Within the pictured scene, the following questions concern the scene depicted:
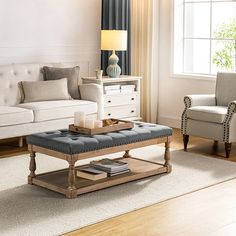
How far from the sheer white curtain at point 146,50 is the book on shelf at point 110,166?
2.90 m

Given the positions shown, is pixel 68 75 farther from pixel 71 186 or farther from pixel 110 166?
pixel 71 186

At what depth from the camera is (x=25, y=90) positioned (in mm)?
6449

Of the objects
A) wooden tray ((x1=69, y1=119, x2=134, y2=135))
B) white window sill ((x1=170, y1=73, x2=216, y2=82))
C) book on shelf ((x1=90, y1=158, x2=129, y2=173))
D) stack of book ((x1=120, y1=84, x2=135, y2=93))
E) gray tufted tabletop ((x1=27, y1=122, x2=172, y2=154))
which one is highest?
white window sill ((x1=170, y1=73, x2=216, y2=82))

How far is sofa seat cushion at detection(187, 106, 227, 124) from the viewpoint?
582 cm

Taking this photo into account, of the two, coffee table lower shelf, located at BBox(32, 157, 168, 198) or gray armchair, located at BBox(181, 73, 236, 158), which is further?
gray armchair, located at BBox(181, 73, 236, 158)

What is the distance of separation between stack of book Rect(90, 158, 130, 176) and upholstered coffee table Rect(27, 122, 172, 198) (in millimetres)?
61

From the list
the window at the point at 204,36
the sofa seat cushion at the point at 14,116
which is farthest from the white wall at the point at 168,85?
the sofa seat cushion at the point at 14,116

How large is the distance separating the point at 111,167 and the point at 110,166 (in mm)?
22

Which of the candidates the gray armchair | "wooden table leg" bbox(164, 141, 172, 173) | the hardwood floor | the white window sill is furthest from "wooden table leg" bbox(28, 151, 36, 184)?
the white window sill

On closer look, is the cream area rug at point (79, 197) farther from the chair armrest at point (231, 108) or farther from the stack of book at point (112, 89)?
the stack of book at point (112, 89)

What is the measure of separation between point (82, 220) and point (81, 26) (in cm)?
400

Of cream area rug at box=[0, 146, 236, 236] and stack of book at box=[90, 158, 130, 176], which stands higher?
stack of book at box=[90, 158, 130, 176]

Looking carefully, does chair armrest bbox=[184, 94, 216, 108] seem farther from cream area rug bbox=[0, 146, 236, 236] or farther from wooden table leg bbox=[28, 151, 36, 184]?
wooden table leg bbox=[28, 151, 36, 184]

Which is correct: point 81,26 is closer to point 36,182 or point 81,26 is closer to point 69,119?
point 69,119
